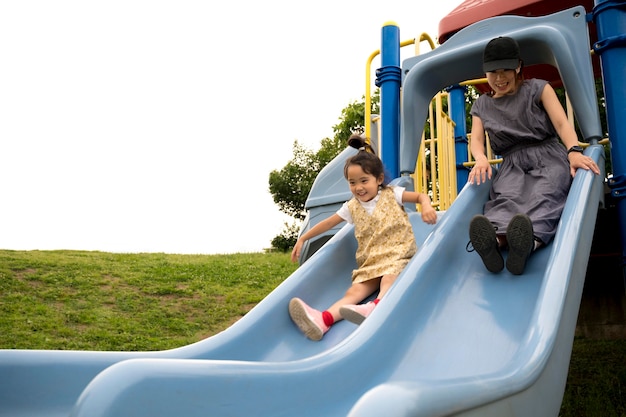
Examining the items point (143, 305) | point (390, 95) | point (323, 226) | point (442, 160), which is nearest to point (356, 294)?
point (323, 226)

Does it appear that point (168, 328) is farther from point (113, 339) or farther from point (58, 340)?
point (58, 340)

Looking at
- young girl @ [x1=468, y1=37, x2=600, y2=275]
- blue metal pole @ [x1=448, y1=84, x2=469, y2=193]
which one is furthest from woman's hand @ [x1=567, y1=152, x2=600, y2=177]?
blue metal pole @ [x1=448, y1=84, x2=469, y2=193]

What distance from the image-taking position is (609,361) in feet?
17.5

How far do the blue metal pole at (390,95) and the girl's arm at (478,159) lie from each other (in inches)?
37.7

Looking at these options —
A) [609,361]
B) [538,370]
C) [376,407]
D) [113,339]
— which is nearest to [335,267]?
[538,370]

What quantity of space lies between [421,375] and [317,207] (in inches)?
133

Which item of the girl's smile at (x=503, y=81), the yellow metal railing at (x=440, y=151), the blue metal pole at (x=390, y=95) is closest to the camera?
the girl's smile at (x=503, y=81)

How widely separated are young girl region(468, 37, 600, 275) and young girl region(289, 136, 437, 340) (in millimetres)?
410

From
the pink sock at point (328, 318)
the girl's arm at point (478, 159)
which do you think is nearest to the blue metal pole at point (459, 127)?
the girl's arm at point (478, 159)

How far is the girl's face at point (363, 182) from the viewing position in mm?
3430

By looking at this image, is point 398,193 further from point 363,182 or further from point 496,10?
point 496,10

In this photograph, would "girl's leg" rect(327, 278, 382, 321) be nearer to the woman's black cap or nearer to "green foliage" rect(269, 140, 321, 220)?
the woman's black cap

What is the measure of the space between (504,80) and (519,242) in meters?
1.10

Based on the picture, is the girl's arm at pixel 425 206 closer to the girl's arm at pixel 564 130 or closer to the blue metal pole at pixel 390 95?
the girl's arm at pixel 564 130
